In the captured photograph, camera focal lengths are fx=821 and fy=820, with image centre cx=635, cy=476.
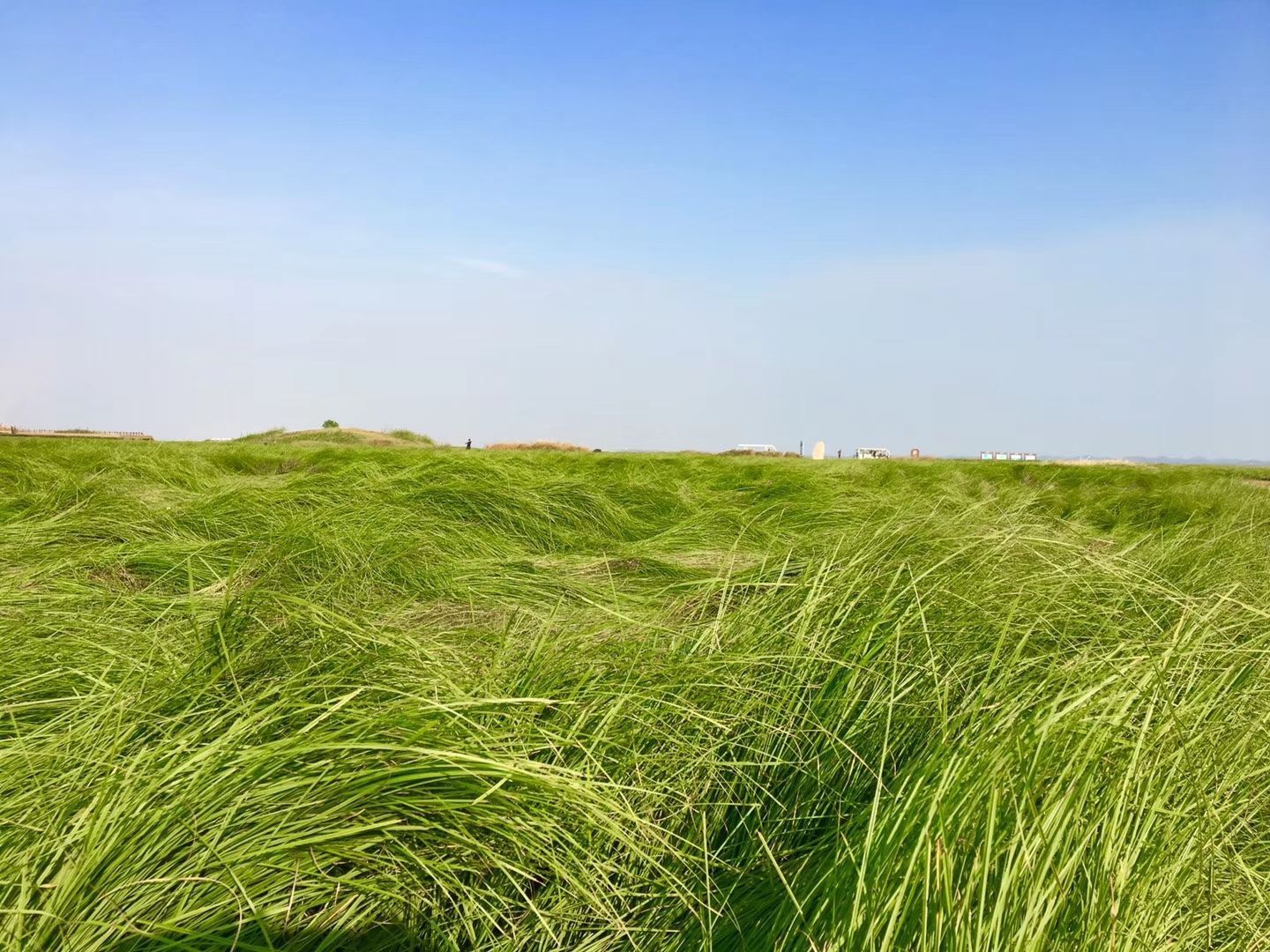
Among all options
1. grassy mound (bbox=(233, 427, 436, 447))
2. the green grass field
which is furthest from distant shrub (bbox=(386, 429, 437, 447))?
the green grass field

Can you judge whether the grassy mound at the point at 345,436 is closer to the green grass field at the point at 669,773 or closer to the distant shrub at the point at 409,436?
the distant shrub at the point at 409,436

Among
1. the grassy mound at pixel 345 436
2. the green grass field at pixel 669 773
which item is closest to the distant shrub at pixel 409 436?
the grassy mound at pixel 345 436

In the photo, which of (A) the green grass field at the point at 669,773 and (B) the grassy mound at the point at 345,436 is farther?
(B) the grassy mound at the point at 345,436

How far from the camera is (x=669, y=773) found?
154cm

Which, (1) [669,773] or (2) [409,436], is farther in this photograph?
(2) [409,436]

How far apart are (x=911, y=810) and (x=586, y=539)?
12.9 ft

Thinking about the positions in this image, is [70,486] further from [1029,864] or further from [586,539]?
[1029,864]

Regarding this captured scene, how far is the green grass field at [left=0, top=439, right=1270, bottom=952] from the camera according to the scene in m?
1.07

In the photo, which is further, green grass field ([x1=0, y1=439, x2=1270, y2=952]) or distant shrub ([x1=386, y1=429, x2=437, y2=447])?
distant shrub ([x1=386, y1=429, x2=437, y2=447])

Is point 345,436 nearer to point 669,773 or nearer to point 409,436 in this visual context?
point 409,436

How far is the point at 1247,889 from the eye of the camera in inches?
56.0

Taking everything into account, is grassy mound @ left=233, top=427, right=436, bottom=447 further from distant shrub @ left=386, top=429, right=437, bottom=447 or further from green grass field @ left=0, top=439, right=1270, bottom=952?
green grass field @ left=0, top=439, right=1270, bottom=952

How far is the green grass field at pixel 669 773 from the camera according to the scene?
1071 mm

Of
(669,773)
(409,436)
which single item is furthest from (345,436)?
(669,773)
